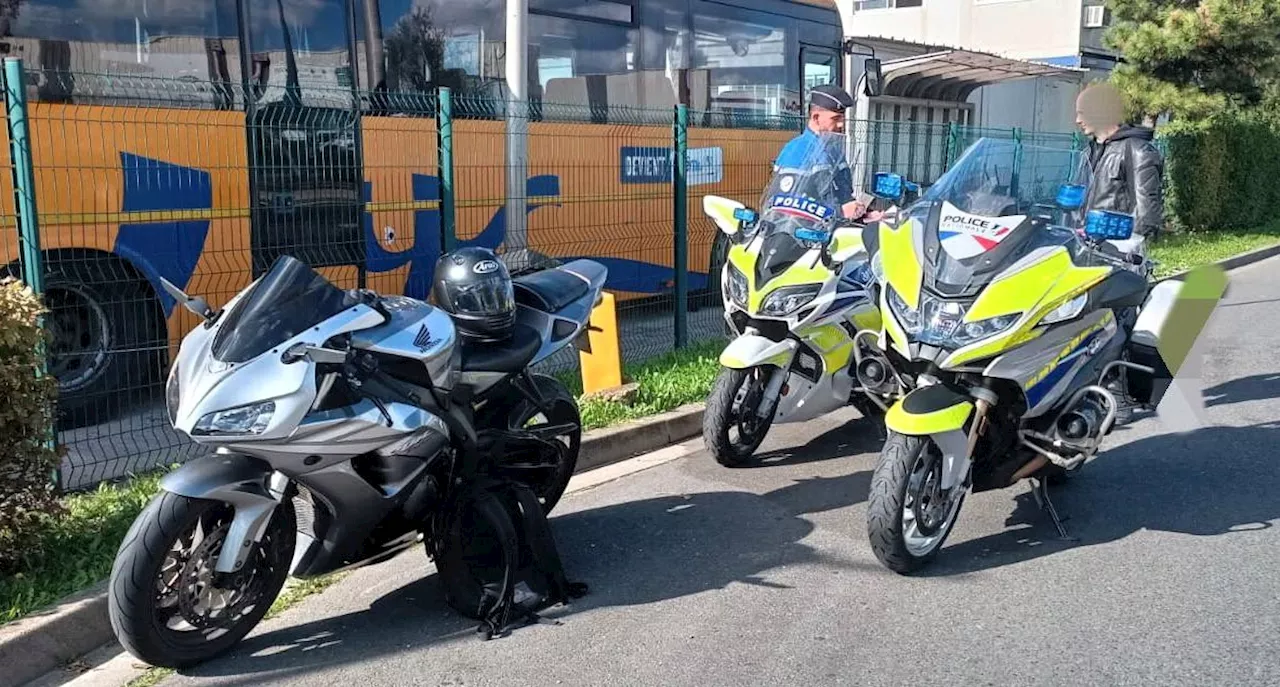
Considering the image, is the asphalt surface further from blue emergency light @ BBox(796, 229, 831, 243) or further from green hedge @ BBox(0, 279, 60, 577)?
blue emergency light @ BBox(796, 229, 831, 243)

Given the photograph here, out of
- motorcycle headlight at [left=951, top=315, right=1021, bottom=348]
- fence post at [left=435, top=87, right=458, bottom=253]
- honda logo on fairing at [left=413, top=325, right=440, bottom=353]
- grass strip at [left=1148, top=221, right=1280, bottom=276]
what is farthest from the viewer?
grass strip at [left=1148, top=221, right=1280, bottom=276]

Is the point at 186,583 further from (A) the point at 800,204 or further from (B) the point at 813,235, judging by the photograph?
(A) the point at 800,204

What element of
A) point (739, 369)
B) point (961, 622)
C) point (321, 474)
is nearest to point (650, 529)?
point (739, 369)

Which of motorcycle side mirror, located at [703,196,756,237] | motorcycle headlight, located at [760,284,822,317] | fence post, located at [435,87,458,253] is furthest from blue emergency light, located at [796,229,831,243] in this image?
fence post, located at [435,87,458,253]

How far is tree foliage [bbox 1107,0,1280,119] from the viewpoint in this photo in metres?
17.4

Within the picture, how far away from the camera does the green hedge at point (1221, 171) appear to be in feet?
59.0

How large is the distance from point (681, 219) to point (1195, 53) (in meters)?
13.8

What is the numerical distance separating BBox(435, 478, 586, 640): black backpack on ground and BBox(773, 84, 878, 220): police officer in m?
2.82

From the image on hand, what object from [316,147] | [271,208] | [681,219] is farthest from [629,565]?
[681,219]

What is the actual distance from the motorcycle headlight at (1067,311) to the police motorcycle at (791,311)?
3.95 ft

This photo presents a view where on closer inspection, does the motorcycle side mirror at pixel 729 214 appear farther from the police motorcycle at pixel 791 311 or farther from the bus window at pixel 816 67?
the bus window at pixel 816 67

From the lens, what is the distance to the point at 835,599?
4.18m

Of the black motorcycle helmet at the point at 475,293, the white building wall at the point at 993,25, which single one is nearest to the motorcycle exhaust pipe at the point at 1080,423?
the black motorcycle helmet at the point at 475,293

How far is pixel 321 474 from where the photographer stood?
357cm
